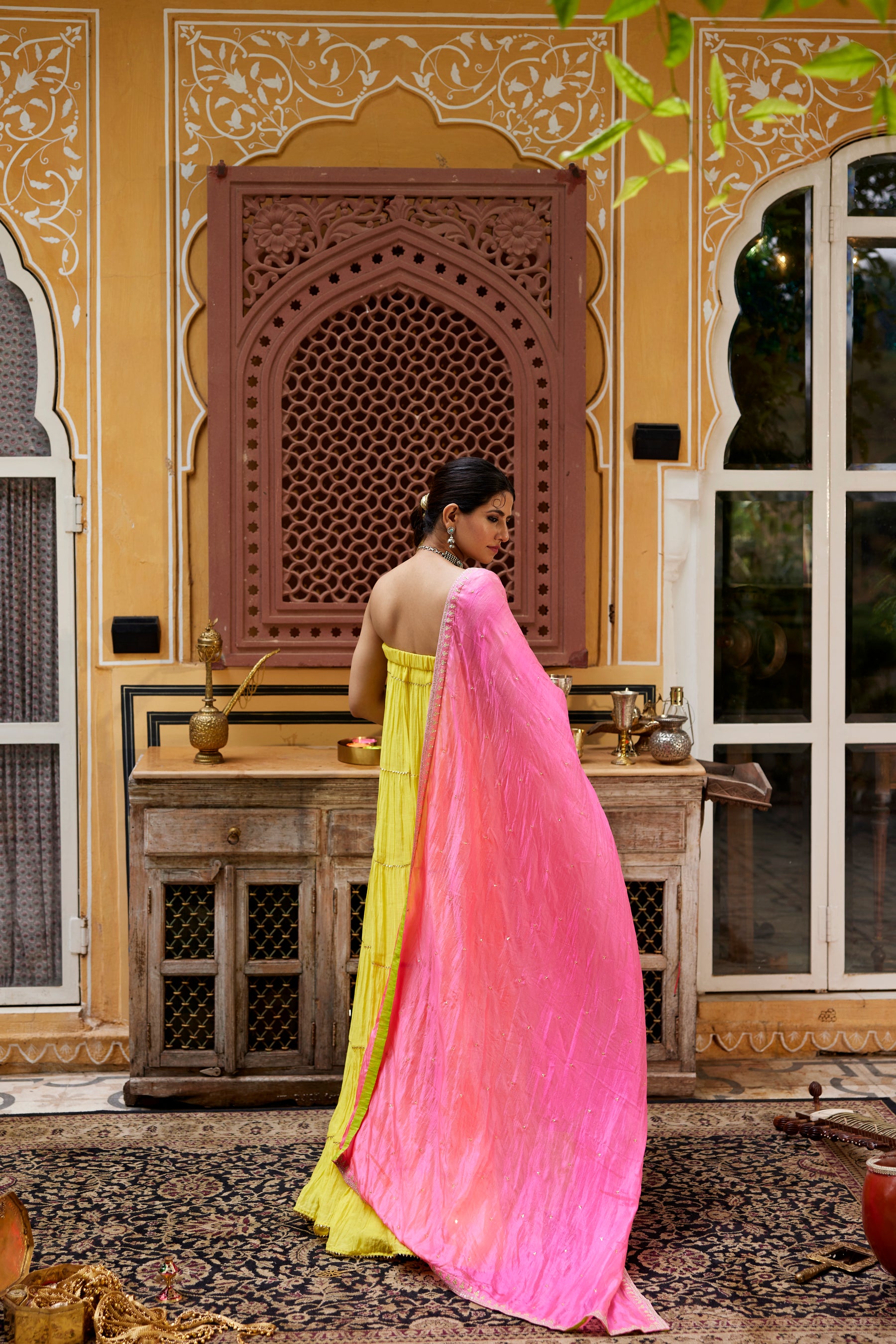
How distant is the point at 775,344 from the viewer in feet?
12.6

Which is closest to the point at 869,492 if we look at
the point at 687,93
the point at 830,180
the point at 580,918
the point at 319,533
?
the point at 830,180

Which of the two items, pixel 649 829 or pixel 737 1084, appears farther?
pixel 737 1084

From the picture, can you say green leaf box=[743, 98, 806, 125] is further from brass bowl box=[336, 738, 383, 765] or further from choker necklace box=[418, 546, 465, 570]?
brass bowl box=[336, 738, 383, 765]

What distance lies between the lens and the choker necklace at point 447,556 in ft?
8.53

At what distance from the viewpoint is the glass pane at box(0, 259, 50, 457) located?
3699mm

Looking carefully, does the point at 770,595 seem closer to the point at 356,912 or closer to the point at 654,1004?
the point at 654,1004

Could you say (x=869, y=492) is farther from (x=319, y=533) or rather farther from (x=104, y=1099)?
(x=104, y=1099)

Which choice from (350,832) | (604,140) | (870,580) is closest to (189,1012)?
(350,832)

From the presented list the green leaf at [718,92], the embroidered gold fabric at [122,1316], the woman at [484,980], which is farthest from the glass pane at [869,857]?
the green leaf at [718,92]

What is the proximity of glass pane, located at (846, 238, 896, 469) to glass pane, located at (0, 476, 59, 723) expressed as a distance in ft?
8.71

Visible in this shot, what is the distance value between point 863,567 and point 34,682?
9.13ft

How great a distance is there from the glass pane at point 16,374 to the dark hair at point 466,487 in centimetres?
170

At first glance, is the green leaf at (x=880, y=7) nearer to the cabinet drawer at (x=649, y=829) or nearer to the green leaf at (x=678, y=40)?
the green leaf at (x=678, y=40)

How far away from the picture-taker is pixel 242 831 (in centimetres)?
333
